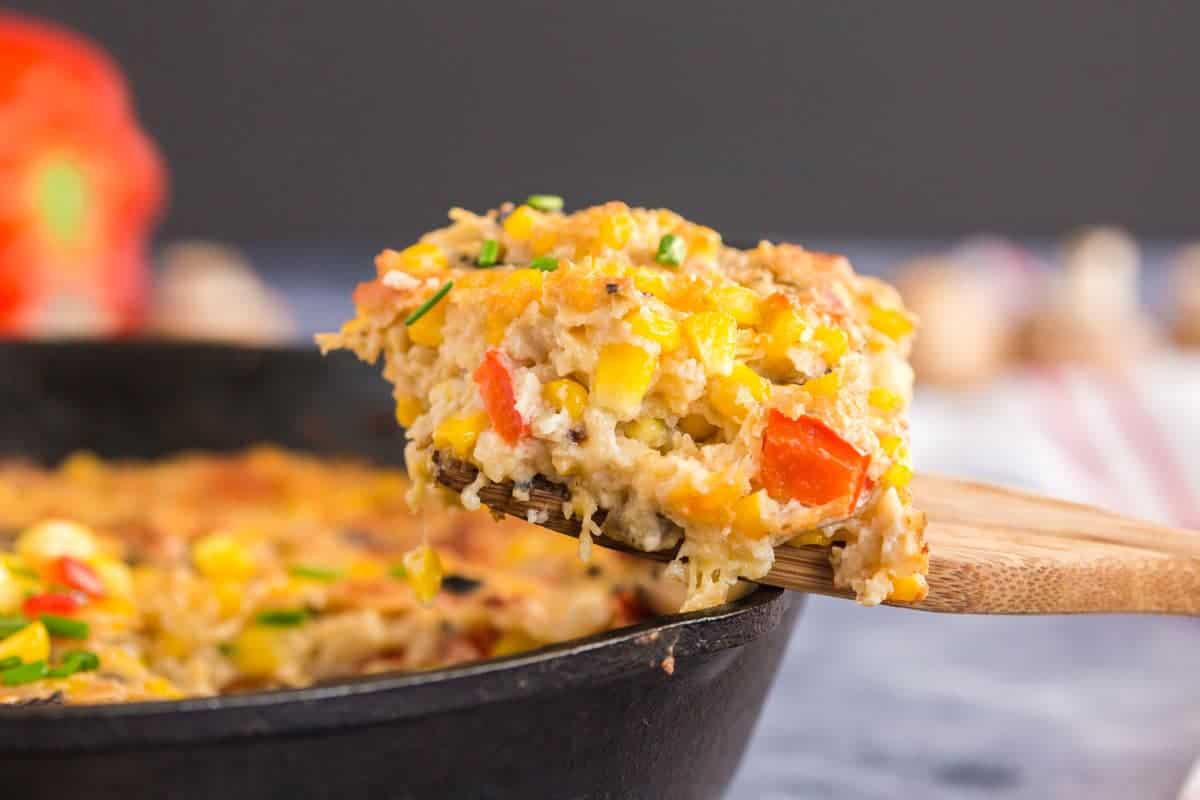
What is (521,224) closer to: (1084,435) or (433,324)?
(433,324)

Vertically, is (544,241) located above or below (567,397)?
above

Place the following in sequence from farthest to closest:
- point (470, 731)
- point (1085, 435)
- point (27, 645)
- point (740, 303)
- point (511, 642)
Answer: point (1085, 435) → point (511, 642) → point (27, 645) → point (740, 303) → point (470, 731)

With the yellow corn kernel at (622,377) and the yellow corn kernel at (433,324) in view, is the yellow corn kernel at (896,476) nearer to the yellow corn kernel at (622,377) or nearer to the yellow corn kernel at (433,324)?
the yellow corn kernel at (622,377)

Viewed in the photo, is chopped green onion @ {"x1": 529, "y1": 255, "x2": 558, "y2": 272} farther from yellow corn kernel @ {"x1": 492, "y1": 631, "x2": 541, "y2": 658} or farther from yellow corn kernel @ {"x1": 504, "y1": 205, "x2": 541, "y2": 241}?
yellow corn kernel @ {"x1": 492, "y1": 631, "x2": 541, "y2": 658}

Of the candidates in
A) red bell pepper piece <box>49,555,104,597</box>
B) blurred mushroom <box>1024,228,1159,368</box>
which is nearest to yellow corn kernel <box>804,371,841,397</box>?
red bell pepper piece <box>49,555,104,597</box>

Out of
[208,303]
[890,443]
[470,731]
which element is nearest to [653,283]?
[890,443]
